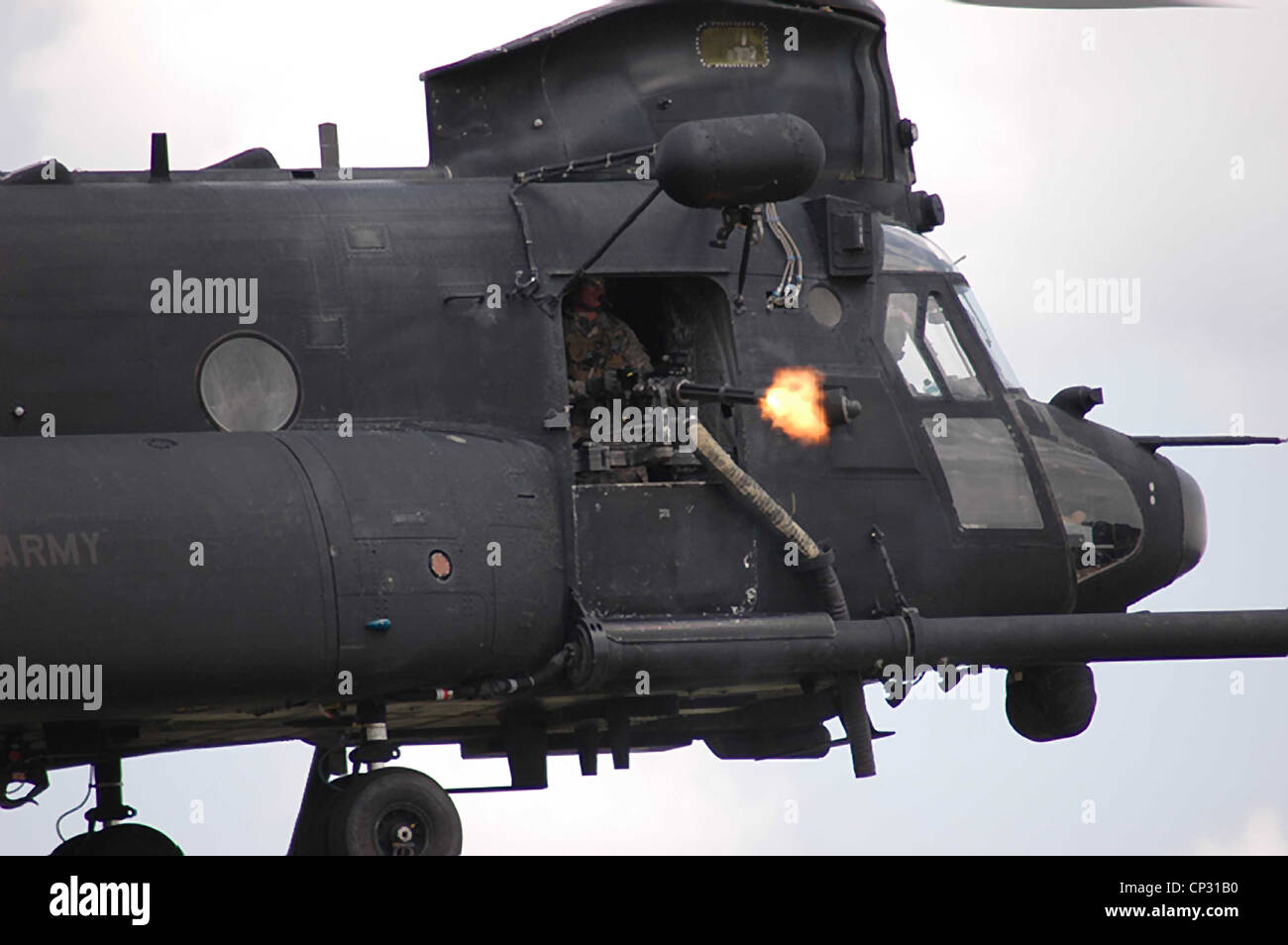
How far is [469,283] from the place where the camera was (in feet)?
43.4

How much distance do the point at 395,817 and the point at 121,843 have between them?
5.26 ft

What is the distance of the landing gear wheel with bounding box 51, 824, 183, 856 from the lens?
42.7 ft

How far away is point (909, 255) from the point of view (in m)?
14.5

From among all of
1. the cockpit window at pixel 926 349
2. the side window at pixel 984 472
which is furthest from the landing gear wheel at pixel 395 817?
the cockpit window at pixel 926 349

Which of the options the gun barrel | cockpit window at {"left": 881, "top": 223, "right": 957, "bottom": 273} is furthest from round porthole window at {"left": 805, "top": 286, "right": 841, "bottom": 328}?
the gun barrel

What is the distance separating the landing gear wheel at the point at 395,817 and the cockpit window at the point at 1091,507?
13.2 feet

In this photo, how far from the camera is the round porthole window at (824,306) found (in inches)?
549

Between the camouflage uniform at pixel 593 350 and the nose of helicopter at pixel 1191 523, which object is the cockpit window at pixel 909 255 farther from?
the nose of helicopter at pixel 1191 523

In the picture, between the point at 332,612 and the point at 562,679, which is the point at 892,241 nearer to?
the point at 562,679

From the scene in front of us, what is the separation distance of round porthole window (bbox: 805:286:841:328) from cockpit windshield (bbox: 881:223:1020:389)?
438 mm

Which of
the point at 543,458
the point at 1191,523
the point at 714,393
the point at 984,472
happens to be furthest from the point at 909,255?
the point at 543,458

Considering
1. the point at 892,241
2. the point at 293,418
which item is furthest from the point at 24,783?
the point at 892,241

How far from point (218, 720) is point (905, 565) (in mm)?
3799

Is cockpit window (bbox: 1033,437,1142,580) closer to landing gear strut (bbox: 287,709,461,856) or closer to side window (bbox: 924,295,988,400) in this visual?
side window (bbox: 924,295,988,400)
